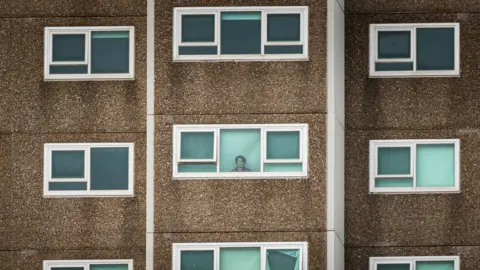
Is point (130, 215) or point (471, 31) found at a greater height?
point (471, 31)

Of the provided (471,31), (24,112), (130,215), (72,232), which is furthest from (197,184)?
(471,31)

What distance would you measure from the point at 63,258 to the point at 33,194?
1.32m

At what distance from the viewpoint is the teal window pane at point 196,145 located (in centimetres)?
1327

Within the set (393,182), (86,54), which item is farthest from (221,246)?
(86,54)

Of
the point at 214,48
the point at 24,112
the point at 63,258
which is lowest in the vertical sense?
the point at 63,258

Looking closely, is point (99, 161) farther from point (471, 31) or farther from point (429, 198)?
point (471, 31)

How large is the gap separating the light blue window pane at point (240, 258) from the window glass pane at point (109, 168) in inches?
88.4

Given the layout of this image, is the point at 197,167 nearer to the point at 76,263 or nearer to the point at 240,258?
the point at 240,258

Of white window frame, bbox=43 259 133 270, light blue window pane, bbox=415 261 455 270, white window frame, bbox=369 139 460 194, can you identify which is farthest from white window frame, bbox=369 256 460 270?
white window frame, bbox=43 259 133 270

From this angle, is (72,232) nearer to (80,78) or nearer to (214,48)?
(80,78)

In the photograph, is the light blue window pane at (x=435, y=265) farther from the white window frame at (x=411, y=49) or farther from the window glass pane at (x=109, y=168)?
the window glass pane at (x=109, y=168)

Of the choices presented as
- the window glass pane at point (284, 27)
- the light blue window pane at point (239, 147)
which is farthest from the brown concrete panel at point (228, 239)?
the window glass pane at point (284, 27)

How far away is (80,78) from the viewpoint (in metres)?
13.5

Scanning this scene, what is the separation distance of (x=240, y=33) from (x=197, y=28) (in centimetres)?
81
